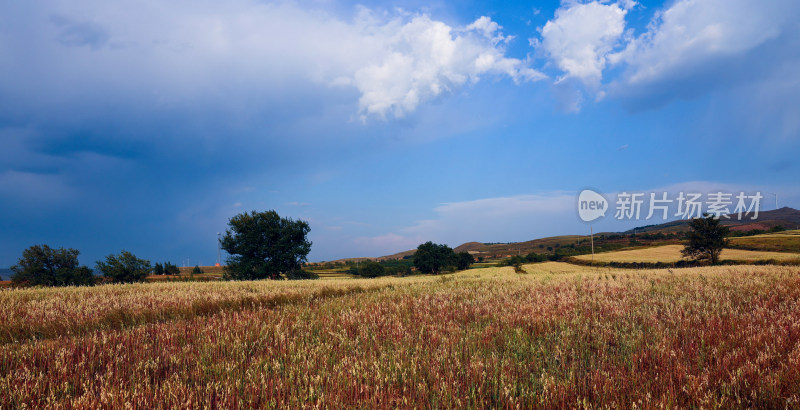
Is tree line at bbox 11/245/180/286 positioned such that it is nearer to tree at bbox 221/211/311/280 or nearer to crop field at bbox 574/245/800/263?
tree at bbox 221/211/311/280

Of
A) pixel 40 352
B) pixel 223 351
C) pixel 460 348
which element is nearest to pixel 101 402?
pixel 223 351

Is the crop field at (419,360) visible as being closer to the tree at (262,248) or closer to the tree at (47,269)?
the tree at (262,248)

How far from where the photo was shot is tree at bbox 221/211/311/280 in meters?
49.3

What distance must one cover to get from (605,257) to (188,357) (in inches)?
2776

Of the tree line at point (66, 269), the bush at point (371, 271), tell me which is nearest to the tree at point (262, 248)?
the tree line at point (66, 269)

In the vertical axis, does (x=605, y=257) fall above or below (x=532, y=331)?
below

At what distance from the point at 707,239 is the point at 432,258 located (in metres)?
50.8

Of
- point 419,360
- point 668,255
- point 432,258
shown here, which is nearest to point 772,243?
point 668,255

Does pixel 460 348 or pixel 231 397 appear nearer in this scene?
pixel 231 397

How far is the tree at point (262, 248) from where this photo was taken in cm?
4931

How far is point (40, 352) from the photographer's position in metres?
3.94

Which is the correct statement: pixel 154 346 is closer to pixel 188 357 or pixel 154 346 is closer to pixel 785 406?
pixel 188 357

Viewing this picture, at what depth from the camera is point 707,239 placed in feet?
161

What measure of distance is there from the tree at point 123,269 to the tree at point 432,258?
55.6m
